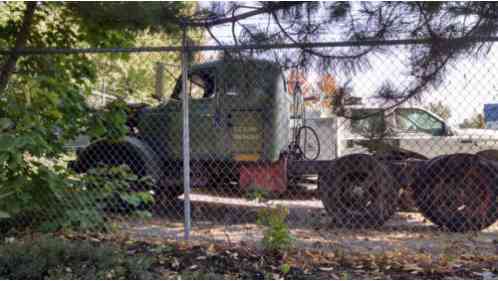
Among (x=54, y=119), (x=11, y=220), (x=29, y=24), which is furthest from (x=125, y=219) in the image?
(x=29, y=24)

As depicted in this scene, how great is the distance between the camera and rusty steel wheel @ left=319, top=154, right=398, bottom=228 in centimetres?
584

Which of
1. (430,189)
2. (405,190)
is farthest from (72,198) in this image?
(430,189)

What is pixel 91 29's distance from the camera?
5.31m

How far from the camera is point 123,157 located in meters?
6.73

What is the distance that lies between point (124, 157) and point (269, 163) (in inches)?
82.8

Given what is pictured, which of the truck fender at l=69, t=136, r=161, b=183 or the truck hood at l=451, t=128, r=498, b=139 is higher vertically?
the truck hood at l=451, t=128, r=498, b=139

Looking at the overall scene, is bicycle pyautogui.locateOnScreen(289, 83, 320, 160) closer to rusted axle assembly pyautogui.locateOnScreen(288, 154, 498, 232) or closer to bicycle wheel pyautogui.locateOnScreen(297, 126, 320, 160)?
bicycle wheel pyautogui.locateOnScreen(297, 126, 320, 160)

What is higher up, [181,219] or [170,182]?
[170,182]

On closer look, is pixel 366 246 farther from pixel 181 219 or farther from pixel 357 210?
pixel 181 219

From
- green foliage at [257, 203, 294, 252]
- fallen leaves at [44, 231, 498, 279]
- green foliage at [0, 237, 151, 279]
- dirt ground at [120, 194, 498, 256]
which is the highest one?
green foliage at [257, 203, 294, 252]

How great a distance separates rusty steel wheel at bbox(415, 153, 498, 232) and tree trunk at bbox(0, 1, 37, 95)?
16.3 feet

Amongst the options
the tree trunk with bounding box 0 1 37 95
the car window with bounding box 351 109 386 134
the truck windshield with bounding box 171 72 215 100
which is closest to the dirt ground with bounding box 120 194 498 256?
the car window with bounding box 351 109 386 134

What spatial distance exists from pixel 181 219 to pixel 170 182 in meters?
0.57

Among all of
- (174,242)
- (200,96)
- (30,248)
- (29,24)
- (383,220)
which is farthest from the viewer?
(200,96)
